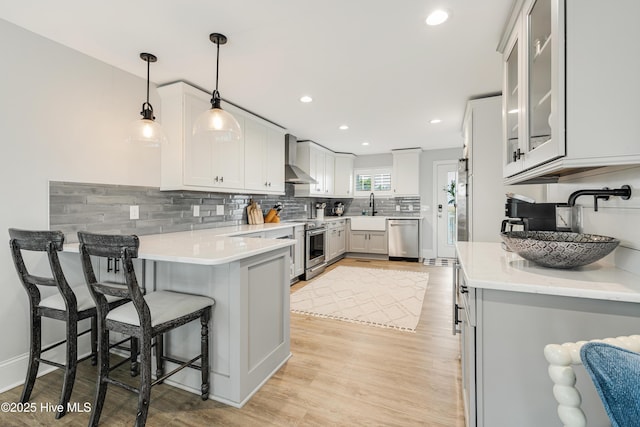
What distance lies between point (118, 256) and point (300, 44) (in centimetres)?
180

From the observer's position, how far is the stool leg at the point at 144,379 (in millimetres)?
1403

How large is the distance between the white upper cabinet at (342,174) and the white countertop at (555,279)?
495cm

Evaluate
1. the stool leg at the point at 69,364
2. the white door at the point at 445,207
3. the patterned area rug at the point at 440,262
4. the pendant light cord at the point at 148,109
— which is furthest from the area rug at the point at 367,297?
the pendant light cord at the point at 148,109

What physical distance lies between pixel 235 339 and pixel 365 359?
41.6 inches

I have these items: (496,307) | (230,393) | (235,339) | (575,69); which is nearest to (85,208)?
(235,339)

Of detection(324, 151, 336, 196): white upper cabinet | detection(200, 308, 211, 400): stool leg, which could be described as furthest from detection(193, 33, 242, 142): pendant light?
detection(324, 151, 336, 196): white upper cabinet

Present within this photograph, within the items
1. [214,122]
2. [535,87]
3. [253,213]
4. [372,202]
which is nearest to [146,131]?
[214,122]

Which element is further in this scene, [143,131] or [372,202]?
[372,202]

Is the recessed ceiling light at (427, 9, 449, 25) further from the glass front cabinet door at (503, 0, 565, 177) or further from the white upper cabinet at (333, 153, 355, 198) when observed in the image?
the white upper cabinet at (333, 153, 355, 198)

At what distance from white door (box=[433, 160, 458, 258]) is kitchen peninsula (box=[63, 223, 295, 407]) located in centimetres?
482

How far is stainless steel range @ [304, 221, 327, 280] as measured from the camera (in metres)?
4.44

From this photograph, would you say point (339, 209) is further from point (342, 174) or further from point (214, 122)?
point (214, 122)

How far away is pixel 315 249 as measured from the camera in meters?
4.75

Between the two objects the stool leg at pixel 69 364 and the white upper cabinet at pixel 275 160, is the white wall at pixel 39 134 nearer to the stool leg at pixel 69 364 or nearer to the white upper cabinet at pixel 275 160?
the stool leg at pixel 69 364
